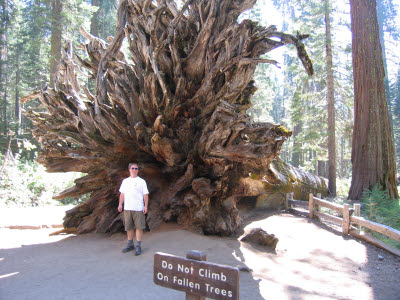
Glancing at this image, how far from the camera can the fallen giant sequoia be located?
6.52 metres

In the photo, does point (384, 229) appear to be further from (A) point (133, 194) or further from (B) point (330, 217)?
(A) point (133, 194)

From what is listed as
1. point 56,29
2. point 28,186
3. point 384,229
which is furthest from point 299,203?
point 56,29

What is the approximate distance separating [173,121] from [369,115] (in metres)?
9.81

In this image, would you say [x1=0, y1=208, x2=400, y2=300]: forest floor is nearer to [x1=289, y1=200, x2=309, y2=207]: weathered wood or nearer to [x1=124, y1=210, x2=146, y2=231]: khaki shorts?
[x1=124, y1=210, x2=146, y2=231]: khaki shorts

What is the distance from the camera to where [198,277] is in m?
2.74

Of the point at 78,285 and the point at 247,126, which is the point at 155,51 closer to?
the point at 247,126

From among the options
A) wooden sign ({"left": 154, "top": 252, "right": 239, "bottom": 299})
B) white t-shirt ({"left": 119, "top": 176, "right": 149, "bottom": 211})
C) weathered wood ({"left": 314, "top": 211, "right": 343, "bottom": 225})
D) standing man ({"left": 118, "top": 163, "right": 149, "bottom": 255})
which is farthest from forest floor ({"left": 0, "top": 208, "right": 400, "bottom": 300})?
wooden sign ({"left": 154, "top": 252, "right": 239, "bottom": 299})

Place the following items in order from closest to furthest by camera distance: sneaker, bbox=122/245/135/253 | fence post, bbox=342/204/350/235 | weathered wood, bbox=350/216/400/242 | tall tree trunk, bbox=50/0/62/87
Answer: sneaker, bbox=122/245/135/253
weathered wood, bbox=350/216/400/242
fence post, bbox=342/204/350/235
tall tree trunk, bbox=50/0/62/87

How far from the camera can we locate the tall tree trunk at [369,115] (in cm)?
1228

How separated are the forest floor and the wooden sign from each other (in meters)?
1.46

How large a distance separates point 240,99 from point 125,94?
2958 mm

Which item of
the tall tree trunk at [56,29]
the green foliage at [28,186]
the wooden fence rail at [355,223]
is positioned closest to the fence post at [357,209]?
the wooden fence rail at [355,223]

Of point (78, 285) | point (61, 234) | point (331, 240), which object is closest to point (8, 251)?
point (61, 234)

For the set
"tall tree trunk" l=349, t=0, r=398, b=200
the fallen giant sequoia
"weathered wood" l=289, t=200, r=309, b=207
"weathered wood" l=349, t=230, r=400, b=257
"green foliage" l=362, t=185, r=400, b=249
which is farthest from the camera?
"tall tree trunk" l=349, t=0, r=398, b=200
